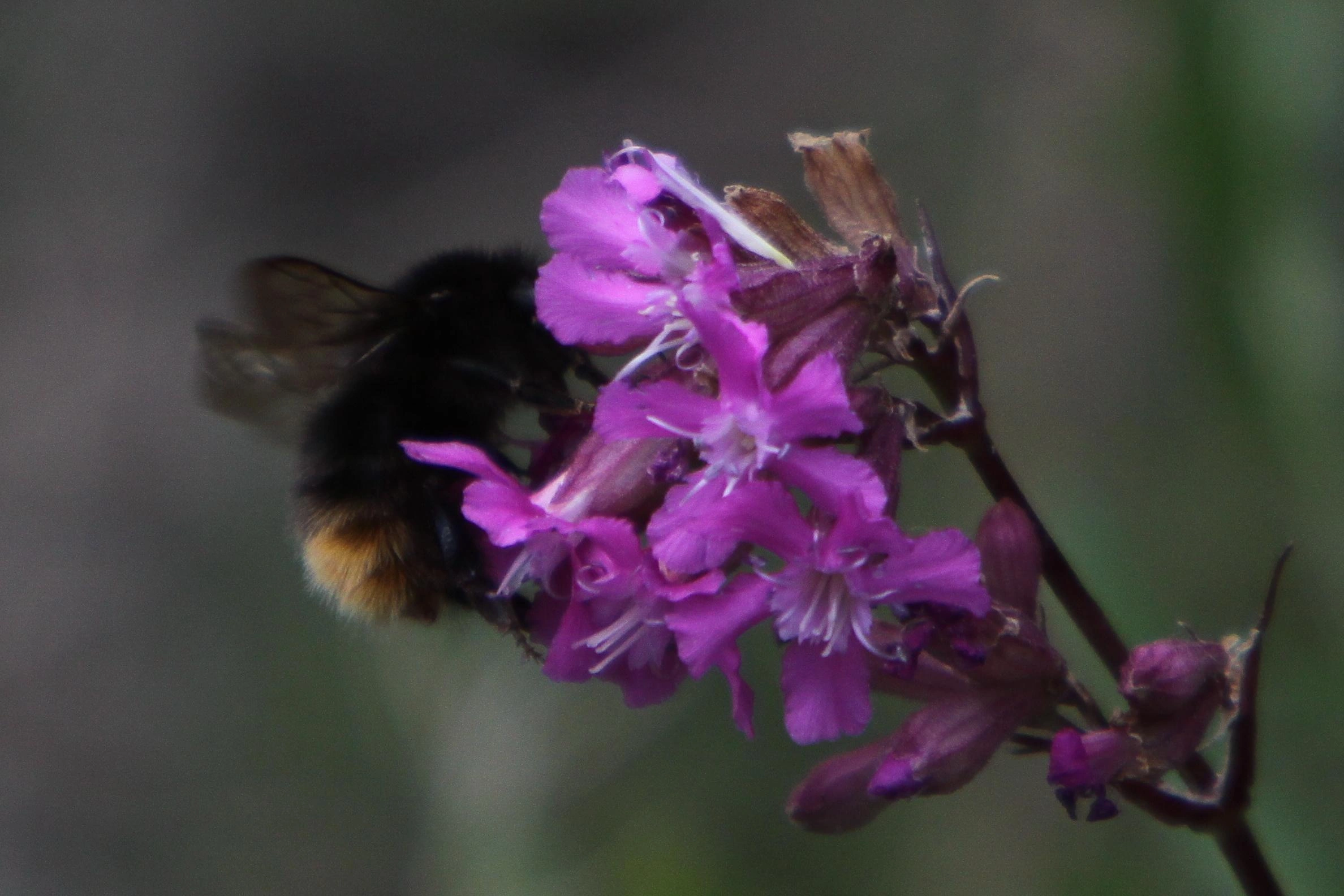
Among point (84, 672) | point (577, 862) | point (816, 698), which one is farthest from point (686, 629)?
point (84, 672)

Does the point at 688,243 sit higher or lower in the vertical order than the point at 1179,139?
higher

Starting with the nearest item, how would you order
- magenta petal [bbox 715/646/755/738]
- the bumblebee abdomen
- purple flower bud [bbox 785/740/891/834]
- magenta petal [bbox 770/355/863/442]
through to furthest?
magenta petal [bbox 770/355/863/442], magenta petal [bbox 715/646/755/738], purple flower bud [bbox 785/740/891/834], the bumblebee abdomen

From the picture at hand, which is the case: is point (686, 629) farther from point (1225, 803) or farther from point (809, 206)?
point (809, 206)

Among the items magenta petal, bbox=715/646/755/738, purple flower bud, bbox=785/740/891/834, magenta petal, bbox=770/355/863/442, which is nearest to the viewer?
magenta petal, bbox=770/355/863/442

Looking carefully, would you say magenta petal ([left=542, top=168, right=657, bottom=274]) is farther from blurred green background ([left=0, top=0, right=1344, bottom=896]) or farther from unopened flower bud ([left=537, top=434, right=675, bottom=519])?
blurred green background ([left=0, top=0, right=1344, bottom=896])

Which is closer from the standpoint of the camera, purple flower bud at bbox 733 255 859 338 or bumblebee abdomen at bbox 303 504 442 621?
purple flower bud at bbox 733 255 859 338

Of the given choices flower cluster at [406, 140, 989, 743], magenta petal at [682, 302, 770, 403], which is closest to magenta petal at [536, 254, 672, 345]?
flower cluster at [406, 140, 989, 743]

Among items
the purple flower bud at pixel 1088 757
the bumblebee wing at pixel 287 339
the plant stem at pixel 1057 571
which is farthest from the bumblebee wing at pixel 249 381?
the purple flower bud at pixel 1088 757

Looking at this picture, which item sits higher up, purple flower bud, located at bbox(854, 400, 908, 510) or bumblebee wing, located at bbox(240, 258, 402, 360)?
bumblebee wing, located at bbox(240, 258, 402, 360)

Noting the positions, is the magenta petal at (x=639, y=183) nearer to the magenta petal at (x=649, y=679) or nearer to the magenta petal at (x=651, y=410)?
the magenta petal at (x=651, y=410)
